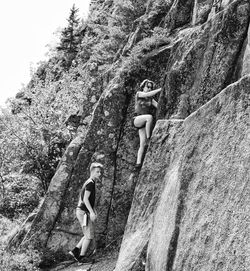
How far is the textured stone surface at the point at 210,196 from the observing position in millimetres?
4141

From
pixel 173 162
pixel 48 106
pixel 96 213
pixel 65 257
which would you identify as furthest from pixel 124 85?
pixel 48 106

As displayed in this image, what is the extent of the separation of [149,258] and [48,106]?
1873cm

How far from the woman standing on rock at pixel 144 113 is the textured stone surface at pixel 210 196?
15.5 feet

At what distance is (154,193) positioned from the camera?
7898 mm

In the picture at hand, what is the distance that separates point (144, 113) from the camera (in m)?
11.9

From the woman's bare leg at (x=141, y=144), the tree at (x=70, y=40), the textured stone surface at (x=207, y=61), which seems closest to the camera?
the textured stone surface at (x=207, y=61)

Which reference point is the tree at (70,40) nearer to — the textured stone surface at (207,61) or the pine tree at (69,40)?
the pine tree at (69,40)

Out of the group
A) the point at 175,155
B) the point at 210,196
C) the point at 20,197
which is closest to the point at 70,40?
the point at 20,197

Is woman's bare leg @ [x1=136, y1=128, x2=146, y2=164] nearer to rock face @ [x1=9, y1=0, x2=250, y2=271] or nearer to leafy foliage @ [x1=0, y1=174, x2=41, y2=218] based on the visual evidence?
rock face @ [x1=9, y1=0, x2=250, y2=271]

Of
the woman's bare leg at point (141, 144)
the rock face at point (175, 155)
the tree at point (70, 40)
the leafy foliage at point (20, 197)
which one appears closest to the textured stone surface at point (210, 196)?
the rock face at point (175, 155)

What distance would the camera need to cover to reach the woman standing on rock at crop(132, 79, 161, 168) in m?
11.7

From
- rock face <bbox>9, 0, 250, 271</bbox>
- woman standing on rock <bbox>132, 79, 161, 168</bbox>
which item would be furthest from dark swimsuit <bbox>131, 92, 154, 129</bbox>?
rock face <bbox>9, 0, 250, 271</bbox>

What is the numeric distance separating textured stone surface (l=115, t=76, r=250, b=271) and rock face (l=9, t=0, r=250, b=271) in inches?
0.5

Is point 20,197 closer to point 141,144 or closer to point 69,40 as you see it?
point 141,144
